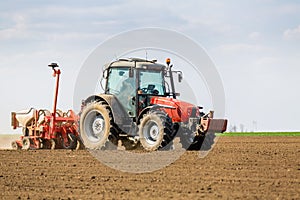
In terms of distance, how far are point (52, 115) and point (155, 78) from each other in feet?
12.3

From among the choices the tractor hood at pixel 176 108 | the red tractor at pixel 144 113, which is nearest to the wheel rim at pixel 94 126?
the red tractor at pixel 144 113

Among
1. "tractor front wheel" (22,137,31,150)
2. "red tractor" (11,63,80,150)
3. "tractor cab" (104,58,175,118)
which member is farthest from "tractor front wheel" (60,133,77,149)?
"tractor cab" (104,58,175,118)

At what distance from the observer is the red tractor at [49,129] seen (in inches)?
713

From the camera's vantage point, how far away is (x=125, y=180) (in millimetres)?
10297

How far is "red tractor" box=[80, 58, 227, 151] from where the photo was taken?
617 inches

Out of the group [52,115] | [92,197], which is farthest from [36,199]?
[52,115]

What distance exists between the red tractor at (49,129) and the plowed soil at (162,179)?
3.94 m

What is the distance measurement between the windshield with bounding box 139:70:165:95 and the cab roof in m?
0.14

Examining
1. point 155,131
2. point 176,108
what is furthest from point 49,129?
point 176,108

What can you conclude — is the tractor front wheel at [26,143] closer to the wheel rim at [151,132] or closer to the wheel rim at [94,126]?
the wheel rim at [94,126]

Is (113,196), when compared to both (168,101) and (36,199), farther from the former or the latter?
(168,101)

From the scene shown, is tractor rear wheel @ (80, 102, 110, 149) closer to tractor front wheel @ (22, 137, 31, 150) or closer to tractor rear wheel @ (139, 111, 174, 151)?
tractor rear wheel @ (139, 111, 174, 151)

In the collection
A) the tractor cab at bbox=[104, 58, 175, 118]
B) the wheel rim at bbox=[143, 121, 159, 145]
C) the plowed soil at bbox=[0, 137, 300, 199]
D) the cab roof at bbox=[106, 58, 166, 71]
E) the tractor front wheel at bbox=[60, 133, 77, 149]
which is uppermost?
the cab roof at bbox=[106, 58, 166, 71]

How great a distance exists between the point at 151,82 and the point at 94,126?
2.17 m
